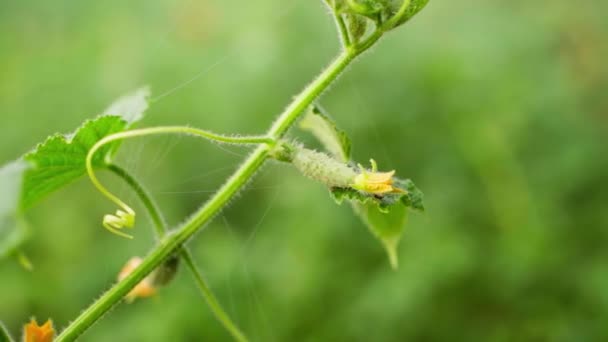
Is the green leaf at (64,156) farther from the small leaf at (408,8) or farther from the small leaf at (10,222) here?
the small leaf at (408,8)

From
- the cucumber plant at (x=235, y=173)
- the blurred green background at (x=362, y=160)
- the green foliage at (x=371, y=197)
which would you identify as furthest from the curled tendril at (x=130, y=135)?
the blurred green background at (x=362, y=160)

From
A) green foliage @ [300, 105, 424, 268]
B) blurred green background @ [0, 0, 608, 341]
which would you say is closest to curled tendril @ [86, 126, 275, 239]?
green foliage @ [300, 105, 424, 268]

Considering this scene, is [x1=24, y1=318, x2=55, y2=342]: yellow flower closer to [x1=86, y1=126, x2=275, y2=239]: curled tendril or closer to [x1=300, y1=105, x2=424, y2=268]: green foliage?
[x1=86, y1=126, x2=275, y2=239]: curled tendril

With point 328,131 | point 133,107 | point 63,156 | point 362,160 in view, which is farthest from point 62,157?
point 362,160

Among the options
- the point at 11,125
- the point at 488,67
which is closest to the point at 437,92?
→ the point at 488,67

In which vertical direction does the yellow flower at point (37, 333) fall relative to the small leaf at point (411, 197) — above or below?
below
